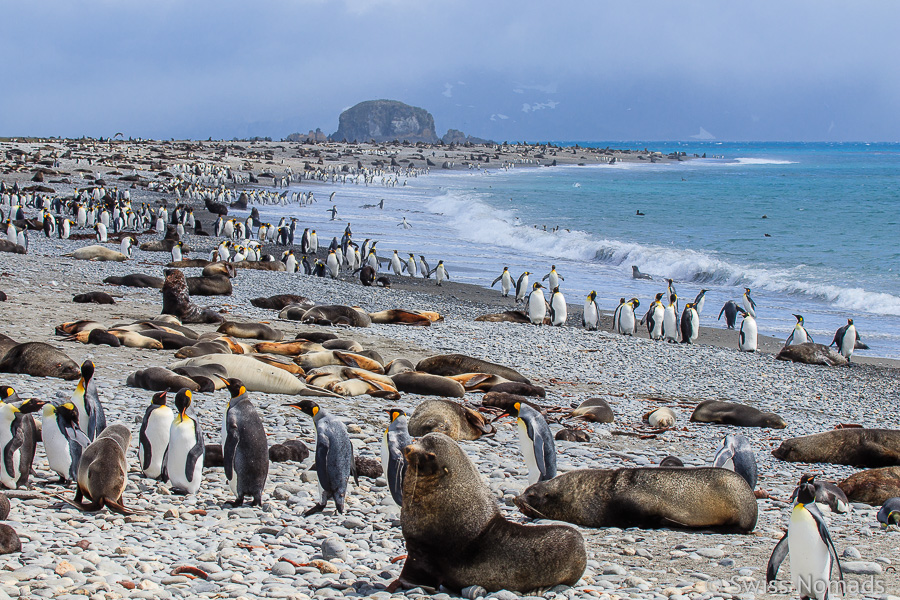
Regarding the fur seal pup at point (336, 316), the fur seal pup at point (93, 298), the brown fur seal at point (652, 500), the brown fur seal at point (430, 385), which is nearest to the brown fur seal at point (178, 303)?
the fur seal pup at point (93, 298)

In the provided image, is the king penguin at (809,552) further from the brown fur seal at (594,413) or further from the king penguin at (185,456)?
the brown fur seal at (594,413)

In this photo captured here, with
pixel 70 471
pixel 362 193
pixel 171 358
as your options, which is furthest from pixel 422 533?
pixel 362 193

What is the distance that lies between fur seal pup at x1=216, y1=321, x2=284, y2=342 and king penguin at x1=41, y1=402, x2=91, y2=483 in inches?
228

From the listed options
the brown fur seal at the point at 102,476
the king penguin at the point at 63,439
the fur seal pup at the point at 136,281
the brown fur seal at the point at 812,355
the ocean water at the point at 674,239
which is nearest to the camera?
the brown fur seal at the point at 102,476

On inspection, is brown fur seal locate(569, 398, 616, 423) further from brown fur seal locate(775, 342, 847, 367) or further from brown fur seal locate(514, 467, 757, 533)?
brown fur seal locate(775, 342, 847, 367)

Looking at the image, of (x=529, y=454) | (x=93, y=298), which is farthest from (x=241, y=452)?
(x=93, y=298)

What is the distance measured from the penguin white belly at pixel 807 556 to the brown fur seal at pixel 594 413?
4.08 m

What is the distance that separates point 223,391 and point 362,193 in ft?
149

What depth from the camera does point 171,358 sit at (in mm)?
9312

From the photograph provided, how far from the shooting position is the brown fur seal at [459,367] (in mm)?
9830

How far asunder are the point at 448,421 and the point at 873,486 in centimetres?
337

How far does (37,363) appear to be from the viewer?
25.8 feet

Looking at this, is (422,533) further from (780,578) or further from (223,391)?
(223,391)

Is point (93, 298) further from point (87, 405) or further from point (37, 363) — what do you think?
point (87, 405)
